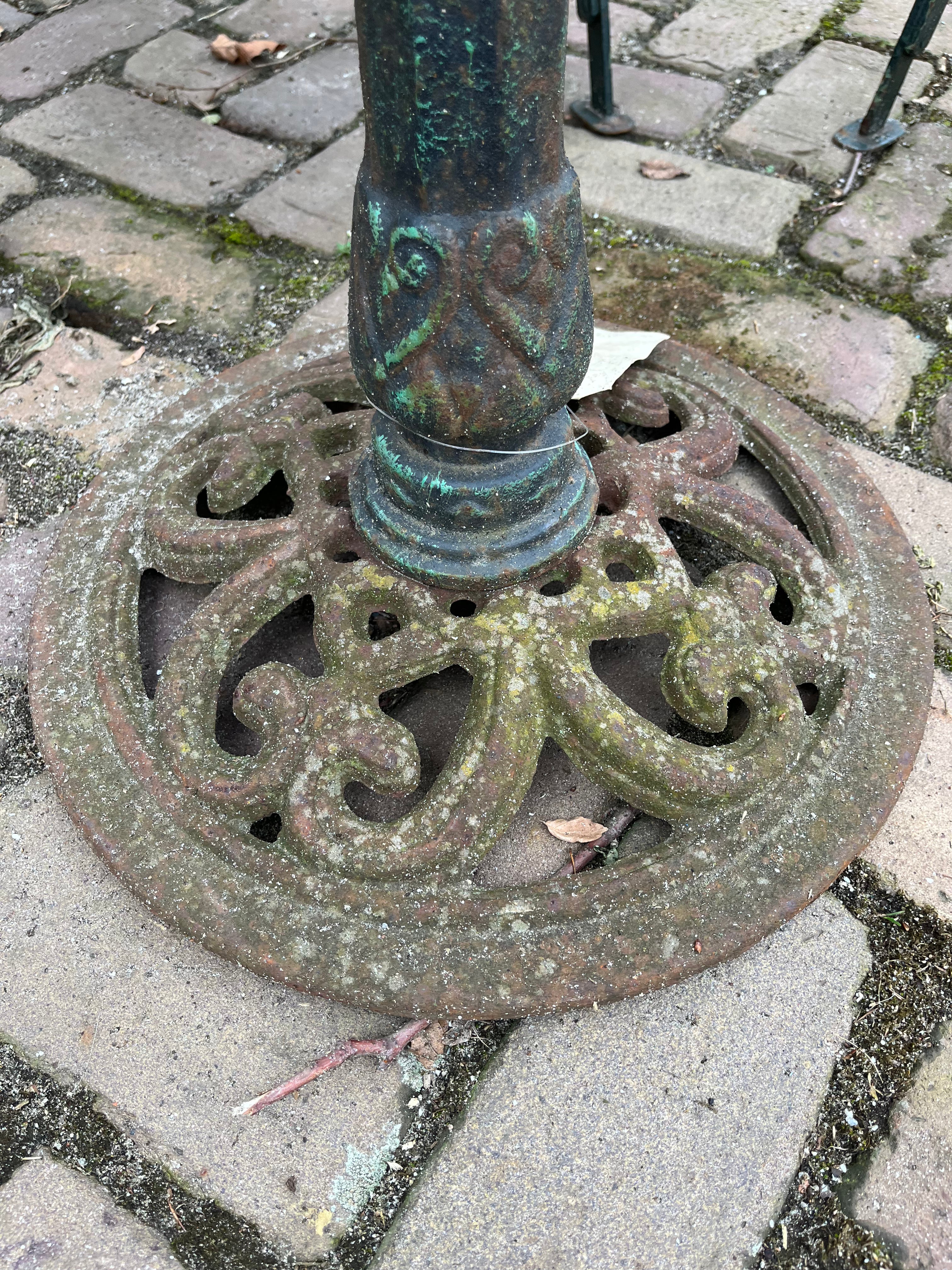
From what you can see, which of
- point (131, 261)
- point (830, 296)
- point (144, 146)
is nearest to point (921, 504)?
point (830, 296)

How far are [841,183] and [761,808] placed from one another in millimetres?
1910

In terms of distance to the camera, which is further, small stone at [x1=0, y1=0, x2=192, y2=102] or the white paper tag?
small stone at [x1=0, y1=0, x2=192, y2=102]

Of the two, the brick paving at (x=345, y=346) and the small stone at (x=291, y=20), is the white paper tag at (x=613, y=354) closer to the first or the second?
the brick paving at (x=345, y=346)

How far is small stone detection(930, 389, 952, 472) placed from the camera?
1827 mm

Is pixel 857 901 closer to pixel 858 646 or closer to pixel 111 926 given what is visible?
pixel 858 646

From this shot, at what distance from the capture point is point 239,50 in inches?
112

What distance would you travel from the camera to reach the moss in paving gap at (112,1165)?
108 cm

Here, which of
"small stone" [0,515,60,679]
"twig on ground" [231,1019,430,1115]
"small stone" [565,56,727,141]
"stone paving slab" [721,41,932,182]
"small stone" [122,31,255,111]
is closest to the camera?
"twig on ground" [231,1019,430,1115]

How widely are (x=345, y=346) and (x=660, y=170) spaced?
115cm

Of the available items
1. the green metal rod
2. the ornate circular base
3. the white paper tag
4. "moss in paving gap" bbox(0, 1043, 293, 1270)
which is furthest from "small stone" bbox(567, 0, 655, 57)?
"moss in paving gap" bbox(0, 1043, 293, 1270)

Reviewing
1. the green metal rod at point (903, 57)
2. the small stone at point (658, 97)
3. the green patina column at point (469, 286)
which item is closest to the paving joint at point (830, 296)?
the green metal rod at point (903, 57)

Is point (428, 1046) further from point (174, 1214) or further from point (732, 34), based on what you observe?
point (732, 34)

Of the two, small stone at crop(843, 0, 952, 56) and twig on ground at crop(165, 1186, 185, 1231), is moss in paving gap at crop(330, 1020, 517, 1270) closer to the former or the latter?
twig on ground at crop(165, 1186, 185, 1231)

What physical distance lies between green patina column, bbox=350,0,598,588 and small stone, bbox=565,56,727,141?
5.62 feet
